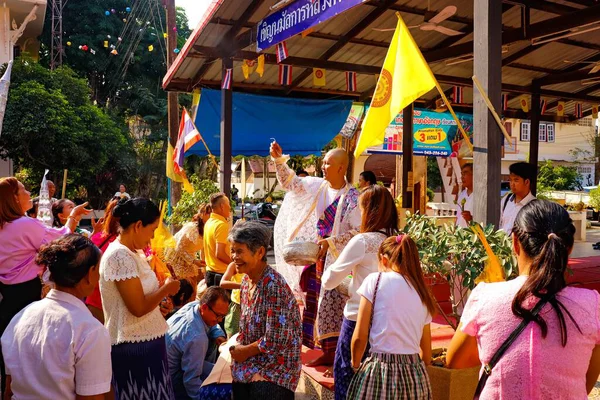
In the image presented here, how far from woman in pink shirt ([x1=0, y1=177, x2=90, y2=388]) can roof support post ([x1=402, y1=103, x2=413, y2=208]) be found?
6.34m

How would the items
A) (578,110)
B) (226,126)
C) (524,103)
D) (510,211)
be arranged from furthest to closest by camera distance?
1. (578,110)
2. (524,103)
3. (226,126)
4. (510,211)

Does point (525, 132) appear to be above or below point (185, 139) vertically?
above

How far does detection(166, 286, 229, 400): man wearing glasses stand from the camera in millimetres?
4105

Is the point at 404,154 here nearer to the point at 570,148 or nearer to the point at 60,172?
the point at 60,172

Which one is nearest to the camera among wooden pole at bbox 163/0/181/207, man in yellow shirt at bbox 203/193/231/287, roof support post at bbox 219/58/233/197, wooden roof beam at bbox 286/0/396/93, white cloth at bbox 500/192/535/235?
white cloth at bbox 500/192/535/235

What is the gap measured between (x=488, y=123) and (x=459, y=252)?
1.03 meters

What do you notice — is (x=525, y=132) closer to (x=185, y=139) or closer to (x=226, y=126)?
(x=185, y=139)

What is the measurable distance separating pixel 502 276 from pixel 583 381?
156 centimetres

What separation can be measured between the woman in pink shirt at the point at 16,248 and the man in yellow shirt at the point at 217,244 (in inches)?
61.2

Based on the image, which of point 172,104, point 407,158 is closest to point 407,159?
point 407,158

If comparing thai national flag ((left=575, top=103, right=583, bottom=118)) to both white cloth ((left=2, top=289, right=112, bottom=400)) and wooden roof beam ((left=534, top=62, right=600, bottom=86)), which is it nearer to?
wooden roof beam ((left=534, top=62, right=600, bottom=86))

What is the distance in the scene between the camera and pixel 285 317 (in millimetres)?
2883

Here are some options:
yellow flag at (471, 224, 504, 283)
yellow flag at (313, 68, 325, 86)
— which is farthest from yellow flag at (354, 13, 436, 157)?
yellow flag at (313, 68, 325, 86)

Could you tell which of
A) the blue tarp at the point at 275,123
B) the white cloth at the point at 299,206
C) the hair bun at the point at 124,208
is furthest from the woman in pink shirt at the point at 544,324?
the blue tarp at the point at 275,123
